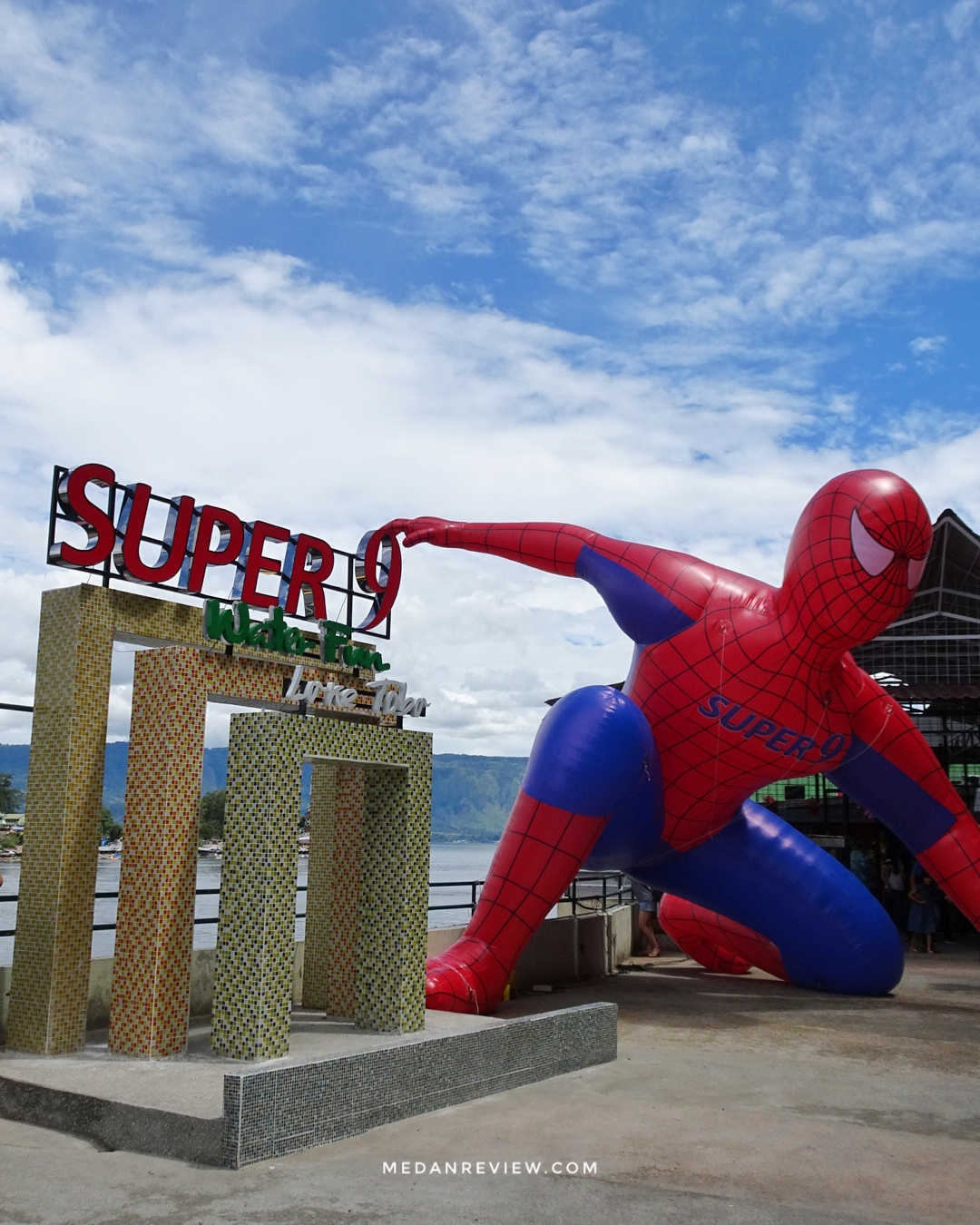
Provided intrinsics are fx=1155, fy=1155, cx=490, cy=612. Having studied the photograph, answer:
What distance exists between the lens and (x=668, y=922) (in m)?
15.2

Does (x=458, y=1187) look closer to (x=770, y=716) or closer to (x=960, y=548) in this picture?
(x=770, y=716)

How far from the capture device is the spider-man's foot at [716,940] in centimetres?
1372

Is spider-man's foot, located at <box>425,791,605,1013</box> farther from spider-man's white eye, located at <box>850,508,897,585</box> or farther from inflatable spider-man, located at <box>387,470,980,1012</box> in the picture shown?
spider-man's white eye, located at <box>850,508,897,585</box>

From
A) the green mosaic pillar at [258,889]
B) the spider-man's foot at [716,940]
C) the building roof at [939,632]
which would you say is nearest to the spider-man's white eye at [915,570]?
the spider-man's foot at [716,940]

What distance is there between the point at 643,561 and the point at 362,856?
14.8 feet

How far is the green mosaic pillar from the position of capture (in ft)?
26.1

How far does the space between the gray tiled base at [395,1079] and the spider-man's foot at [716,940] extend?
4.85 m

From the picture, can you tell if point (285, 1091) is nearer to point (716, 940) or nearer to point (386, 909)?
point (386, 909)

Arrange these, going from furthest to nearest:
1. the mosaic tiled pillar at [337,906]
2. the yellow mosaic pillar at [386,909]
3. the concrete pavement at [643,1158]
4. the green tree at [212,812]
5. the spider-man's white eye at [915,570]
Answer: the green tree at [212,812], the spider-man's white eye at [915,570], the mosaic tiled pillar at [337,906], the yellow mosaic pillar at [386,909], the concrete pavement at [643,1158]

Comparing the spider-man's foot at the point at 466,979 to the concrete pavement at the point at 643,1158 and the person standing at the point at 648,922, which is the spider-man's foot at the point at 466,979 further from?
the person standing at the point at 648,922

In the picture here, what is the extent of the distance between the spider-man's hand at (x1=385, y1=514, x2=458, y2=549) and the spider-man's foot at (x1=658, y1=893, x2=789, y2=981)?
18.3 feet

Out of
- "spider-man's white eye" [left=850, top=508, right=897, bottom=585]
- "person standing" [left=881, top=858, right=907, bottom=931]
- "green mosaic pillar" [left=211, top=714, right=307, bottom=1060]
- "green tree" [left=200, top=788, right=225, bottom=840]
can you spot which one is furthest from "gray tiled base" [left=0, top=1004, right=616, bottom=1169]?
"person standing" [left=881, top=858, right=907, bottom=931]

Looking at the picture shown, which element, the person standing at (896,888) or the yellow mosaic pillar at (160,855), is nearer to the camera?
the yellow mosaic pillar at (160,855)

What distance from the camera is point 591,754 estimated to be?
1118 centimetres
